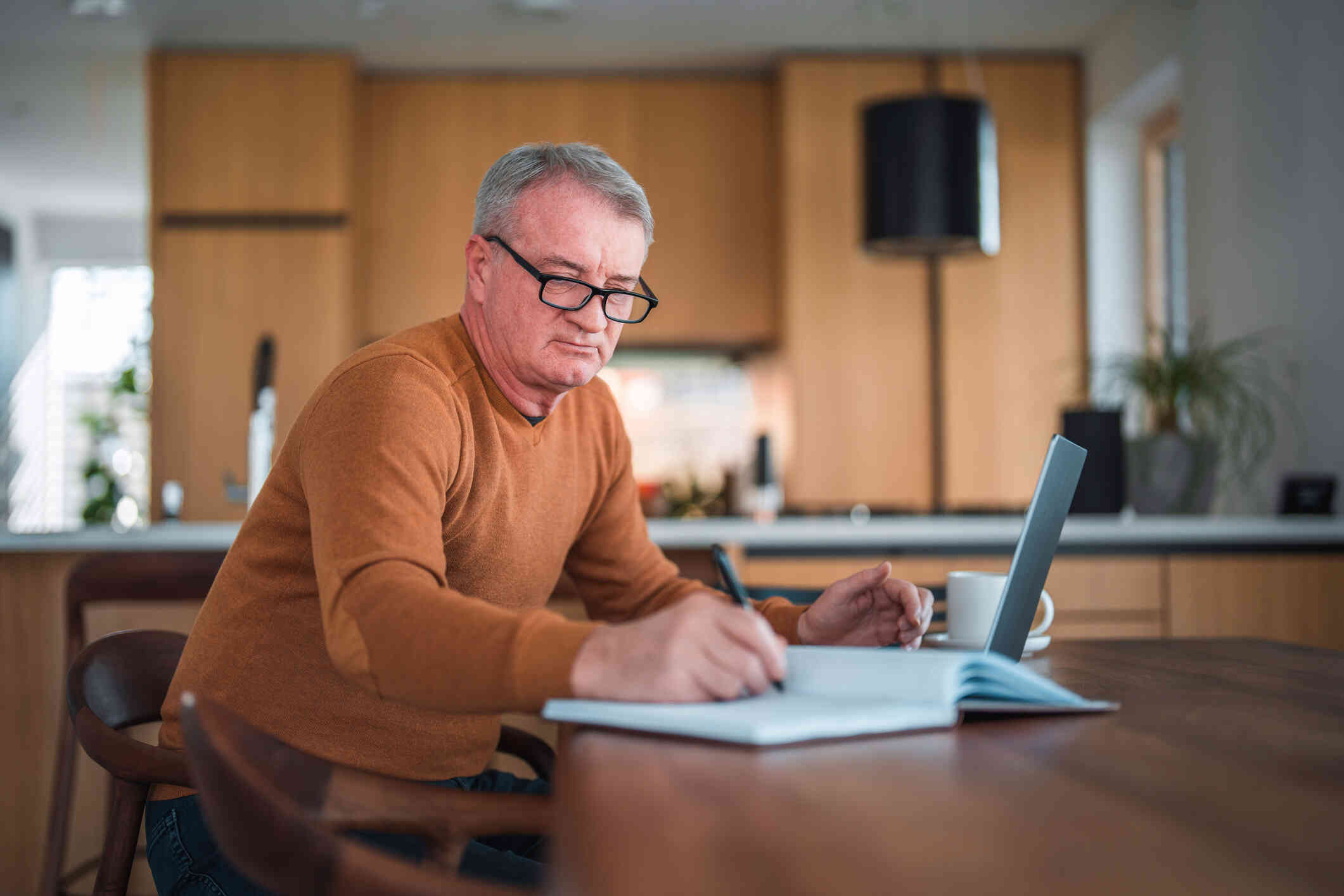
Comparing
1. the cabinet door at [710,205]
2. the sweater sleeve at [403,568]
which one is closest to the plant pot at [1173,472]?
the cabinet door at [710,205]

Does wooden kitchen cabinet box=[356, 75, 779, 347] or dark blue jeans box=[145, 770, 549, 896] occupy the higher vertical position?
wooden kitchen cabinet box=[356, 75, 779, 347]

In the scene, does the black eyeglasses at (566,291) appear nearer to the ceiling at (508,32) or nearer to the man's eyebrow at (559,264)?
the man's eyebrow at (559,264)

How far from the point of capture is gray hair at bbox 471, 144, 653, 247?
1.19 m

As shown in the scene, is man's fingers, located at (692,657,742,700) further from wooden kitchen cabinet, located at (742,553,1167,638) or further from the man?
wooden kitchen cabinet, located at (742,553,1167,638)

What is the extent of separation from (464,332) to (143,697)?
1.72ft

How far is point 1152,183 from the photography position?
15.2ft

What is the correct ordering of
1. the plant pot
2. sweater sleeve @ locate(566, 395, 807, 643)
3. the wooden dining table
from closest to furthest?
the wooden dining table
sweater sleeve @ locate(566, 395, 807, 643)
the plant pot

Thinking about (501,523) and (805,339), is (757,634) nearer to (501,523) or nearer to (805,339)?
(501,523)

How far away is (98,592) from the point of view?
198cm

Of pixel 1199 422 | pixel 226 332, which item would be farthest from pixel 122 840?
pixel 226 332

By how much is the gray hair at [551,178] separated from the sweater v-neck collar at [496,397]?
0.11m

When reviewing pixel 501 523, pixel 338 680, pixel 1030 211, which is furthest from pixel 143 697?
pixel 1030 211

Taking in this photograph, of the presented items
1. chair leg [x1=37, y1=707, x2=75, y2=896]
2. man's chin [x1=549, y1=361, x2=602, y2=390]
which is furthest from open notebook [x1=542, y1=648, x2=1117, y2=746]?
chair leg [x1=37, y1=707, x2=75, y2=896]

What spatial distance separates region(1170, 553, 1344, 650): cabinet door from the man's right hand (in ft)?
6.82
